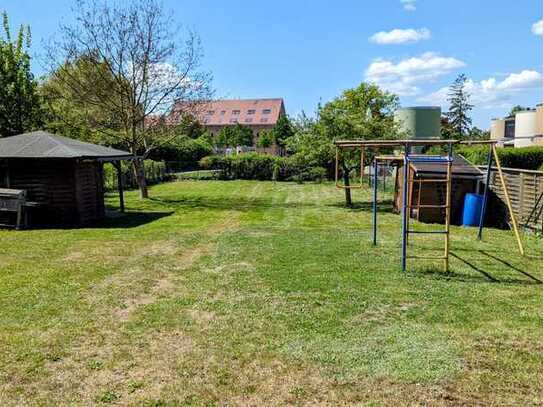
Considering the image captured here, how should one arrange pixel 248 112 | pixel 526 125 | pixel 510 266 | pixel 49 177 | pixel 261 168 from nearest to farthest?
pixel 510 266 < pixel 49 177 < pixel 526 125 < pixel 261 168 < pixel 248 112

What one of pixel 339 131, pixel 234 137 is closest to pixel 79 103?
pixel 339 131

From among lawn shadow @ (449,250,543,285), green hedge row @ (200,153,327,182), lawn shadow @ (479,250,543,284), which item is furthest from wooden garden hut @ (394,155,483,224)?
green hedge row @ (200,153,327,182)

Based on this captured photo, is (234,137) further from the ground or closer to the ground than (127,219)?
further from the ground

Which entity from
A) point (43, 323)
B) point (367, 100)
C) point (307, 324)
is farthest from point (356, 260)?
point (367, 100)

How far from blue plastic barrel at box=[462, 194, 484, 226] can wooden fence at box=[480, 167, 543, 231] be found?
85cm

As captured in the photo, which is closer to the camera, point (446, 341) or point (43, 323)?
point (446, 341)

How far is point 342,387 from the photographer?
3545 mm

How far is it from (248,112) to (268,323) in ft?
224

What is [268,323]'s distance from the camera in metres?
4.89

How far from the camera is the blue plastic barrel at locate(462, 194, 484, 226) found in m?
11.9

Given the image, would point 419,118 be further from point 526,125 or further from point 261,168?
point 261,168

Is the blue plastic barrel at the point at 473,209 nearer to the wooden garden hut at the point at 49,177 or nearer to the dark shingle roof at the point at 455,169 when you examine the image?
the dark shingle roof at the point at 455,169

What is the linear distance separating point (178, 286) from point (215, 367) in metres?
2.58

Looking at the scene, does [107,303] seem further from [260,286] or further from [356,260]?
[356,260]
